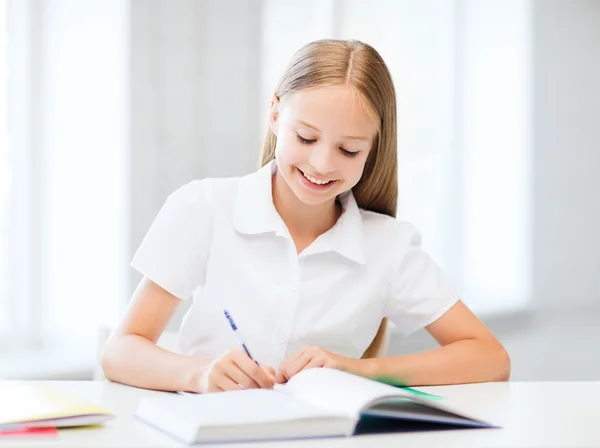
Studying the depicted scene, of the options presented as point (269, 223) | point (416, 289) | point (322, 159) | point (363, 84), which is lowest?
point (416, 289)

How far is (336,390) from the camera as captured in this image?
1.04m

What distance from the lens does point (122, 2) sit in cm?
230

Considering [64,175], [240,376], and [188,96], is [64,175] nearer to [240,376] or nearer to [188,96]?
[188,96]

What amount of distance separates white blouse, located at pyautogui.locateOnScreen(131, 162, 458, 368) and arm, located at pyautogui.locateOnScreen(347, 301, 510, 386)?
0.12ft

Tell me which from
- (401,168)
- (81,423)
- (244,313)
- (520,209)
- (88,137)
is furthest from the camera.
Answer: (520,209)

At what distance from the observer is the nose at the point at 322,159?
142 centimetres

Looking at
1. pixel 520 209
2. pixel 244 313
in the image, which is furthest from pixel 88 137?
pixel 520 209

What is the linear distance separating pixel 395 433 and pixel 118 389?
1.59 feet

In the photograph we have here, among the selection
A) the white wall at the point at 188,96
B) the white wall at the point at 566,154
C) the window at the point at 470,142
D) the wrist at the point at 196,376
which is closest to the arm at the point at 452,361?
the wrist at the point at 196,376

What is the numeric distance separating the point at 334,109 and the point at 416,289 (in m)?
0.40

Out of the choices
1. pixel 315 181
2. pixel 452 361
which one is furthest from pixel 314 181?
pixel 452 361

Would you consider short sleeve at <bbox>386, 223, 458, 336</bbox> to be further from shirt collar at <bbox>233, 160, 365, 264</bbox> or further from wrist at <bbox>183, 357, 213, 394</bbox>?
wrist at <bbox>183, 357, 213, 394</bbox>

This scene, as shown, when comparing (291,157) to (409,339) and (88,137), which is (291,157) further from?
(409,339)

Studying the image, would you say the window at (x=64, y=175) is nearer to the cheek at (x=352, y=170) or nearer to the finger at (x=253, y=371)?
the cheek at (x=352, y=170)
